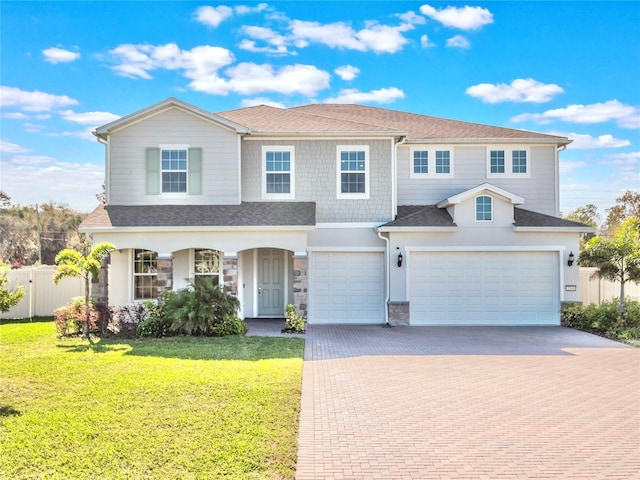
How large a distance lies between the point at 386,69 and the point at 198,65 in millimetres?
7871

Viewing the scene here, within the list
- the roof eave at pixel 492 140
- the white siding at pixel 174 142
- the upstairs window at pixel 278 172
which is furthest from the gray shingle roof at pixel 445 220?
the white siding at pixel 174 142

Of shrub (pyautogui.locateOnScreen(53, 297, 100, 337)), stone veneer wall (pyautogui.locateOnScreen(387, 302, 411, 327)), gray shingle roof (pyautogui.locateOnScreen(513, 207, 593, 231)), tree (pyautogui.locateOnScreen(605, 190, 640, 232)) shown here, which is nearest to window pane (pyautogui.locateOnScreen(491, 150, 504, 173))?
gray shingle roof (pyautogui.locateOnScreen(513, 207, 593, 231))

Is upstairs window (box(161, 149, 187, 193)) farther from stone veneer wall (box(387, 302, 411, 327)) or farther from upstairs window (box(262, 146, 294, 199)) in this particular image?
stone veneer wall (box(387, 302, 411, 327))

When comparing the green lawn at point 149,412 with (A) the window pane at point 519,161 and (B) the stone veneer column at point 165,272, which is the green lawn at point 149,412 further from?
(A) the window pane at point 519,161

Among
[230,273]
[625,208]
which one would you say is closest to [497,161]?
[230,273]

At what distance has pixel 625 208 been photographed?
94.7 ft

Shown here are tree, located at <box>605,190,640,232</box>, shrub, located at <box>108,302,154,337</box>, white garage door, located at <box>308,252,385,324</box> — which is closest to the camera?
shrub, located at <box>108,302,154,337</box>

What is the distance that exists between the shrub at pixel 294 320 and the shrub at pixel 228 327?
1.39 m

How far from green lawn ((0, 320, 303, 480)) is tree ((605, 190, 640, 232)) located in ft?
90.9

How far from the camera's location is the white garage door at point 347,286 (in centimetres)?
1486

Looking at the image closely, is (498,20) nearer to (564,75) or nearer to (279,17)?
(564,75)

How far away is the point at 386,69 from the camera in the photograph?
18922 mm

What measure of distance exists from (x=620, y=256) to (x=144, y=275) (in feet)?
49.6

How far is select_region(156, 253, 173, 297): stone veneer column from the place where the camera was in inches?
538
